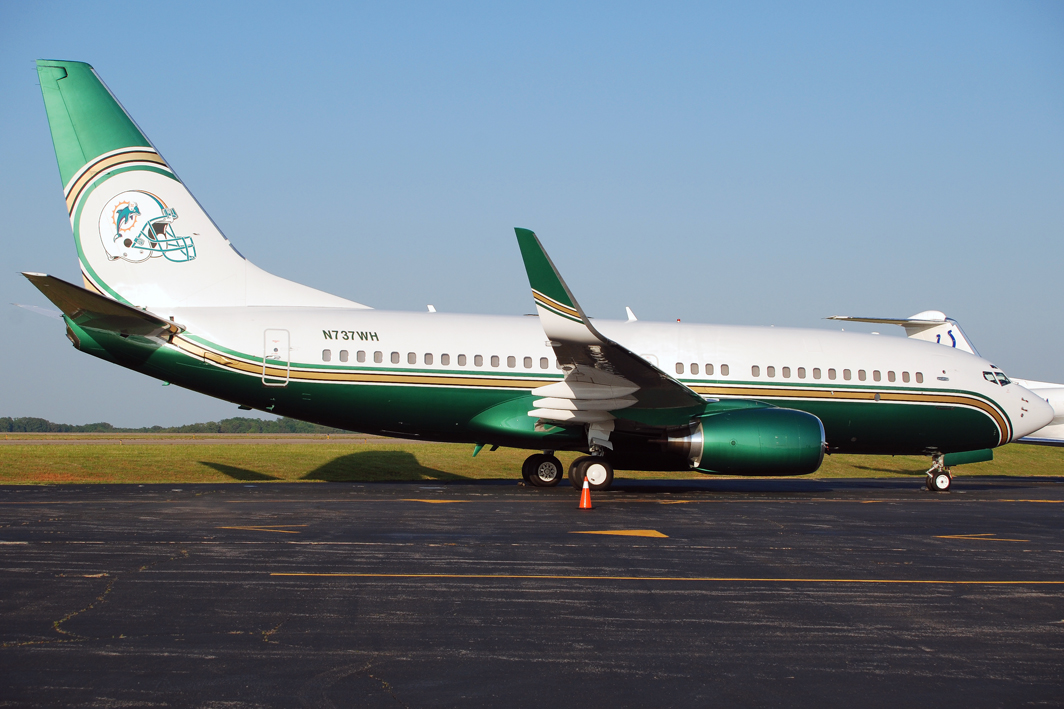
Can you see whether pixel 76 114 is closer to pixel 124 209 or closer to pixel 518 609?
pixel 124 209

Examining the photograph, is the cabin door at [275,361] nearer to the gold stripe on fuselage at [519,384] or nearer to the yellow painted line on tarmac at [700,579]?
the gold stripe on fuselage at [519,384]

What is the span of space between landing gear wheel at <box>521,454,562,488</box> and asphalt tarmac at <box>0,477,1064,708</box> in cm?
616

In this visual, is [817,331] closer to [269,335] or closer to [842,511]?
[842,511]

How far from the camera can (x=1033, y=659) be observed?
18.8 feet

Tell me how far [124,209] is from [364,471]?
370 inches

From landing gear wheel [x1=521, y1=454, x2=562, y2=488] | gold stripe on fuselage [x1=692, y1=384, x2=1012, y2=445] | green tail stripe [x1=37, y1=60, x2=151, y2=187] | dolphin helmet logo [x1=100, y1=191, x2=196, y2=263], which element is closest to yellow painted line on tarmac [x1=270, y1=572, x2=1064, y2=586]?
gold stripe on fuselage [x1=692, y1=384, x2=1012, y2=445]

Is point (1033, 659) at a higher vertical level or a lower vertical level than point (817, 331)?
lower

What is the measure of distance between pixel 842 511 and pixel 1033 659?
371 inches

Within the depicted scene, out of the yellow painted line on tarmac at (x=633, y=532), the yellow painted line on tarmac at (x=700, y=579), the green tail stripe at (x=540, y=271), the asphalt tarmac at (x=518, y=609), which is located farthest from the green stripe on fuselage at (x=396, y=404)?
the yellow painted line on tarmac at (x=700, y=579)

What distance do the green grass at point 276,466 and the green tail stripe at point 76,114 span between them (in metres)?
7.68

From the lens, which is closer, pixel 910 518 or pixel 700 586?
pixel 700 586

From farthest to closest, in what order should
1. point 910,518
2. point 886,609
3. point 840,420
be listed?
point 840,420 < point 910,518 < point 886,609

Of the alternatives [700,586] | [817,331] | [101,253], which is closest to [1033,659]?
[700,586]

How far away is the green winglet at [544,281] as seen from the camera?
14.5m
